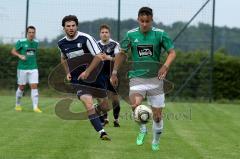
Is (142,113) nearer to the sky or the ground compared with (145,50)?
nearer to the ground

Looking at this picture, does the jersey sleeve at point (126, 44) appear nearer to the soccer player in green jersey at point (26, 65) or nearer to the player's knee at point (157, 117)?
the player's knee at point (157, 117)

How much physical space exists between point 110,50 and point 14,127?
2.56 meters

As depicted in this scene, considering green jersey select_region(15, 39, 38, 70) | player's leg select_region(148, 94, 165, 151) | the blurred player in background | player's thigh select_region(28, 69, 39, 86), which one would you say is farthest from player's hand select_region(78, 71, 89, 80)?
green jersey select_region(15, 39, 38, 70)

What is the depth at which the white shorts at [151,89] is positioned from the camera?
33.4ft

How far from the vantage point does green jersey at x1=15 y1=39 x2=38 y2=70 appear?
60.2 feet

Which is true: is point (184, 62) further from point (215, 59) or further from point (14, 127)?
point (14, 127)

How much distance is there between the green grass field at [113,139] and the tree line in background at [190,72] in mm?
7894

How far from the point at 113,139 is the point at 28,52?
7.66 m

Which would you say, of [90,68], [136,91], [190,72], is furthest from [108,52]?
[190,72]

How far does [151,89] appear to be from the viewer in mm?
10211

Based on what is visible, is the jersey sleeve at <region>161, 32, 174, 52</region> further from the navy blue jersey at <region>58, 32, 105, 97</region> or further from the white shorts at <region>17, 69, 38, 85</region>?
the white shorts at <region>17, 69, 38, 85</region>

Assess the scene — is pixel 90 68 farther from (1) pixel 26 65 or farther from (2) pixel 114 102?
(1) pixel 26 65

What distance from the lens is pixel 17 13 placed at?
1002 inches

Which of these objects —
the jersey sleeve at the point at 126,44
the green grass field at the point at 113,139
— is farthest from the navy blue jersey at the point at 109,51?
the jersey sleeve at the point at 126,44
